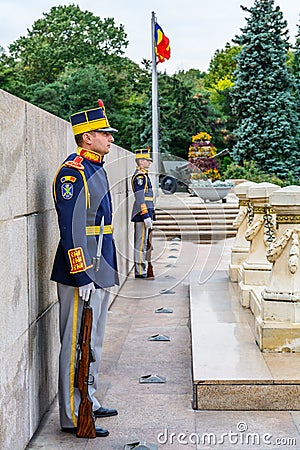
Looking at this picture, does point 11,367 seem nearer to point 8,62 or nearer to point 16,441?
point 16,441

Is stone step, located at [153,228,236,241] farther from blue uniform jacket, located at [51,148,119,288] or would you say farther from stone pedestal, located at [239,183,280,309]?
blue uniform jacket, located at [51,148,119,288]

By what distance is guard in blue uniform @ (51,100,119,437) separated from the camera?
454cm

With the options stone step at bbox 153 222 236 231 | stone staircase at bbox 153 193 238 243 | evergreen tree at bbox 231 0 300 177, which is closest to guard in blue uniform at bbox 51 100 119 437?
stone staircase at bbox 153 193 238 243

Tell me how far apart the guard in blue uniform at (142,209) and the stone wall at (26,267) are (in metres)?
5.15

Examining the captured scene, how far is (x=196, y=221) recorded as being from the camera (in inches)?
770

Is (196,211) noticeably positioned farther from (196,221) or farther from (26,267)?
(26,267)

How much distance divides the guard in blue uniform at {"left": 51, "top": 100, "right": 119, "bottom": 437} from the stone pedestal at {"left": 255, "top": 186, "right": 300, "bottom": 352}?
5.05 feet

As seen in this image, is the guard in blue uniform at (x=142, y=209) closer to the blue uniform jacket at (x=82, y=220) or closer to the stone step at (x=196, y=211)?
the blue uniform jacket at (x=82, y=220)

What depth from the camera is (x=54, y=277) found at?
15.4 ft

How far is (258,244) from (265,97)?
102ft

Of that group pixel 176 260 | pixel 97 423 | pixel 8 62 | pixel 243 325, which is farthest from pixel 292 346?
pixel 8 62

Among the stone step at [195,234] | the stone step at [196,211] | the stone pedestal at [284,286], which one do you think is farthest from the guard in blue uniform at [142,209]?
the stone step at [196,211]

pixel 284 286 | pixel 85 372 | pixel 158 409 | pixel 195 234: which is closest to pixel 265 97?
pixel 195 234

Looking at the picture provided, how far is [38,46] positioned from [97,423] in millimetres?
55156
